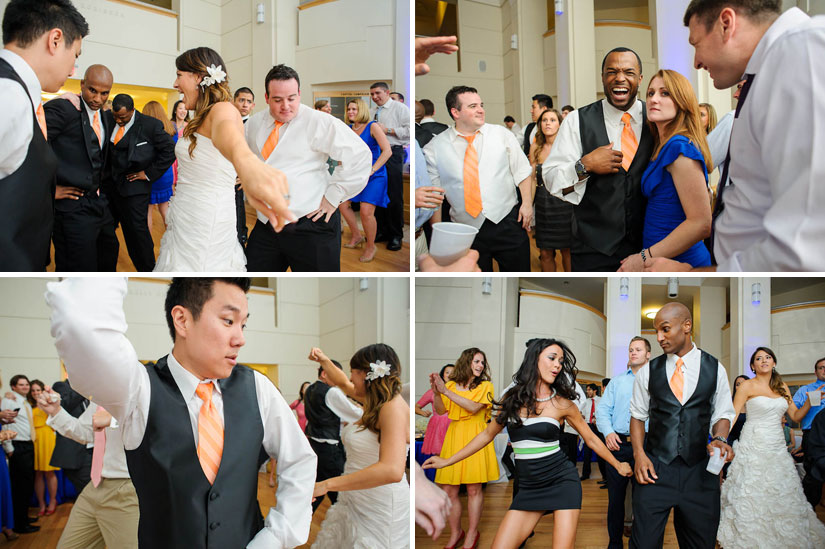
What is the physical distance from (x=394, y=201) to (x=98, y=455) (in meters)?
1.05

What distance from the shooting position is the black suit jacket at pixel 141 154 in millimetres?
1814

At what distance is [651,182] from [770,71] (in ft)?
1.61

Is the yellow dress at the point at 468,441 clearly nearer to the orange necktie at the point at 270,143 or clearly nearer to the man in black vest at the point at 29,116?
the orange necktie at the point at 270,143

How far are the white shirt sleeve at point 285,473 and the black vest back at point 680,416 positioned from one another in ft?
3.32

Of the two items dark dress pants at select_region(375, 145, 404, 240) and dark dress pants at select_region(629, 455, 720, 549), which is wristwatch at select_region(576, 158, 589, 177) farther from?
dark dress pants at select_region(629, 455, 720, 549)

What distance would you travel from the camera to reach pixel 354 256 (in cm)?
182

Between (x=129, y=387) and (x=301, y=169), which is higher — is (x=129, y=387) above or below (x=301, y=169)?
below

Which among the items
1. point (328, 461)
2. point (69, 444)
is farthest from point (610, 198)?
point (69, 444)

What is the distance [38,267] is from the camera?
1603 millimetres

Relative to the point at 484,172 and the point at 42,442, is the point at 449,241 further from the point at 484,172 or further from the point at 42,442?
the point at 42,442

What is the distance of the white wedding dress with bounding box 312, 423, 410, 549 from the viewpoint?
5.66ft

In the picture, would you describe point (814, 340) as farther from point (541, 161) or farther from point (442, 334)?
point (442, 334)

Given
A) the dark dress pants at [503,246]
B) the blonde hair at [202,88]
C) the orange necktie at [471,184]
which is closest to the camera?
the blonde hair at [202,88]

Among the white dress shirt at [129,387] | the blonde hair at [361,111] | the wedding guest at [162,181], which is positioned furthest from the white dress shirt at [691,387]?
the wedding guest at [162,181]
